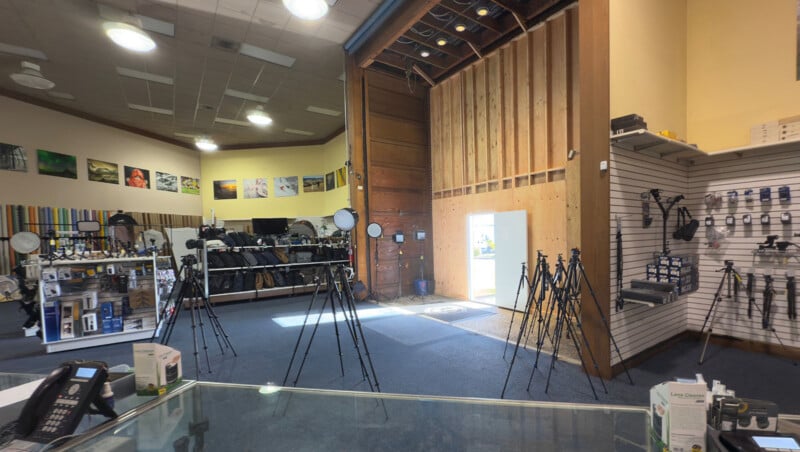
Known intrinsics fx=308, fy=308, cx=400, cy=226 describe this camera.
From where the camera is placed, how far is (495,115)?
20.3 feet

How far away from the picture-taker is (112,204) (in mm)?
9500

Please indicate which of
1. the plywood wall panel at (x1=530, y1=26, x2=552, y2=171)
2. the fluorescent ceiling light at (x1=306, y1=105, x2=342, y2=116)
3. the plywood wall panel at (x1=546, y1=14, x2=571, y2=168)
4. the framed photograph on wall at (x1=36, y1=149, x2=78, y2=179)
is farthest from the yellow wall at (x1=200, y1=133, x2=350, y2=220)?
the plywood wall panel at (x1=546, y1=14, x2=571, y2=168)

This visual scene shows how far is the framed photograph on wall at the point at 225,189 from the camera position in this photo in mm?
12000

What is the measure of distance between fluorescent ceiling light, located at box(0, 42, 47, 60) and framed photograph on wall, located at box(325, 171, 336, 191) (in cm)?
703

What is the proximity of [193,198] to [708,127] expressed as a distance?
1423 cm

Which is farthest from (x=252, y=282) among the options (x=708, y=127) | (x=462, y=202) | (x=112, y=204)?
(x=708, y=127)

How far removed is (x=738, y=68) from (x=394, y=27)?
15.9 feet

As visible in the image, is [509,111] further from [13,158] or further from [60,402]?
[13,158]

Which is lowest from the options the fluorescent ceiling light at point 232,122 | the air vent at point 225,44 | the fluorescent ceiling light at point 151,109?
the fluorescent ceiling light at point 232,122

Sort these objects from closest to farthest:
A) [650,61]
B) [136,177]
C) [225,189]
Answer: [650,61]
[136,177]
[225,189]

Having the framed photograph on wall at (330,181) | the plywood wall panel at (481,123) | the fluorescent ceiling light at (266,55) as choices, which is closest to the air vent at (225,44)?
the fluorescent ceiling light at (266,55)

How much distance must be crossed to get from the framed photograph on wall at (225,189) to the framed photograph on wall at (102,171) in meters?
2.95

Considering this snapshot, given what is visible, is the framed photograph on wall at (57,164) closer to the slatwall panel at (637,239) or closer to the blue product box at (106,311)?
the blue product box at (106,311)

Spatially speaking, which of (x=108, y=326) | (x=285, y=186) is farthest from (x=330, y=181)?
(x=108, y=326)
